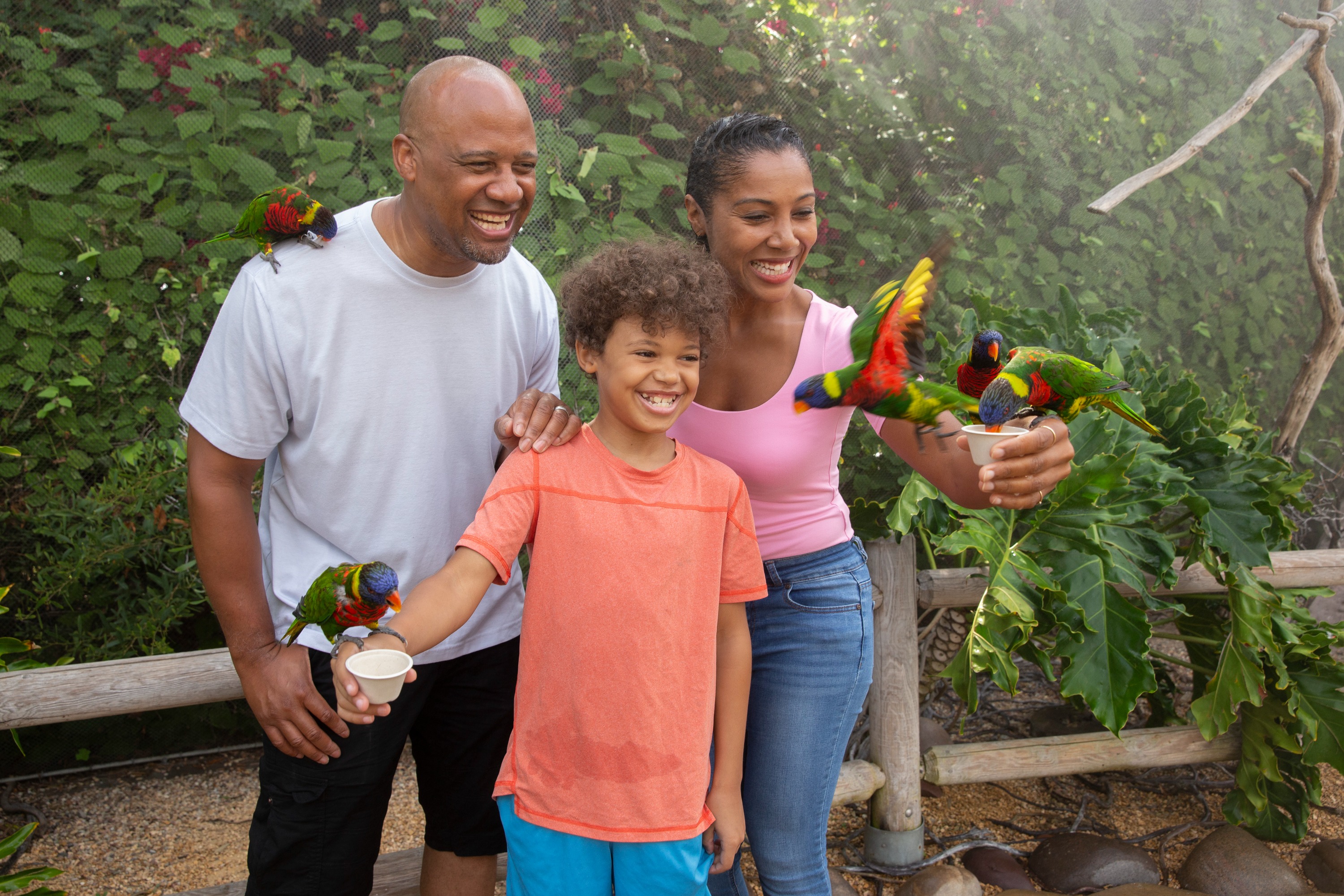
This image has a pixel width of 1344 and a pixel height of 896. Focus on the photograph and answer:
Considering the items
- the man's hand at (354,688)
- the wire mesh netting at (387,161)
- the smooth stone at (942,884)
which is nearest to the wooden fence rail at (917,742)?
the smooth stone at (942,884)

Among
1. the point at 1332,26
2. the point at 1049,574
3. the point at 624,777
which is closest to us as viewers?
the point at 624,777

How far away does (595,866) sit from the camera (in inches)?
57.5

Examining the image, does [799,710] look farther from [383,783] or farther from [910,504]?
[910,504]

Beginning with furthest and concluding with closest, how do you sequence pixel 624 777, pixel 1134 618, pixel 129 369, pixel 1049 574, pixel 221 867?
pixel 129 369
pixel 221 867
pixel 1049 574
pixel 1134 618
pixel 624 777

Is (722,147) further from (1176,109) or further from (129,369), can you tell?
(1176,109)

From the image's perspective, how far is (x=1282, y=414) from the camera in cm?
443

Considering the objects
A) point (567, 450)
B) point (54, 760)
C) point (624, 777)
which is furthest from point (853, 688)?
point (54, 760)

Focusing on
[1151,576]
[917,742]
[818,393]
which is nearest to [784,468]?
[818,393]

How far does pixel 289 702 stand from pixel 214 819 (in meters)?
1.81

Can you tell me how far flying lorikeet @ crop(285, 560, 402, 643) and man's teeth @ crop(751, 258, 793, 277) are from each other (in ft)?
2.85

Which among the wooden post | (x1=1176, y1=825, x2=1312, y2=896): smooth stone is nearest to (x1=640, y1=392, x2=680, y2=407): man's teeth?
the wooden post

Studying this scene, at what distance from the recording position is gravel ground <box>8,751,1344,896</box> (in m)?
2.72

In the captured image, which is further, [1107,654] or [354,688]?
[1107,654]

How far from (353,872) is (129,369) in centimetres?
207
